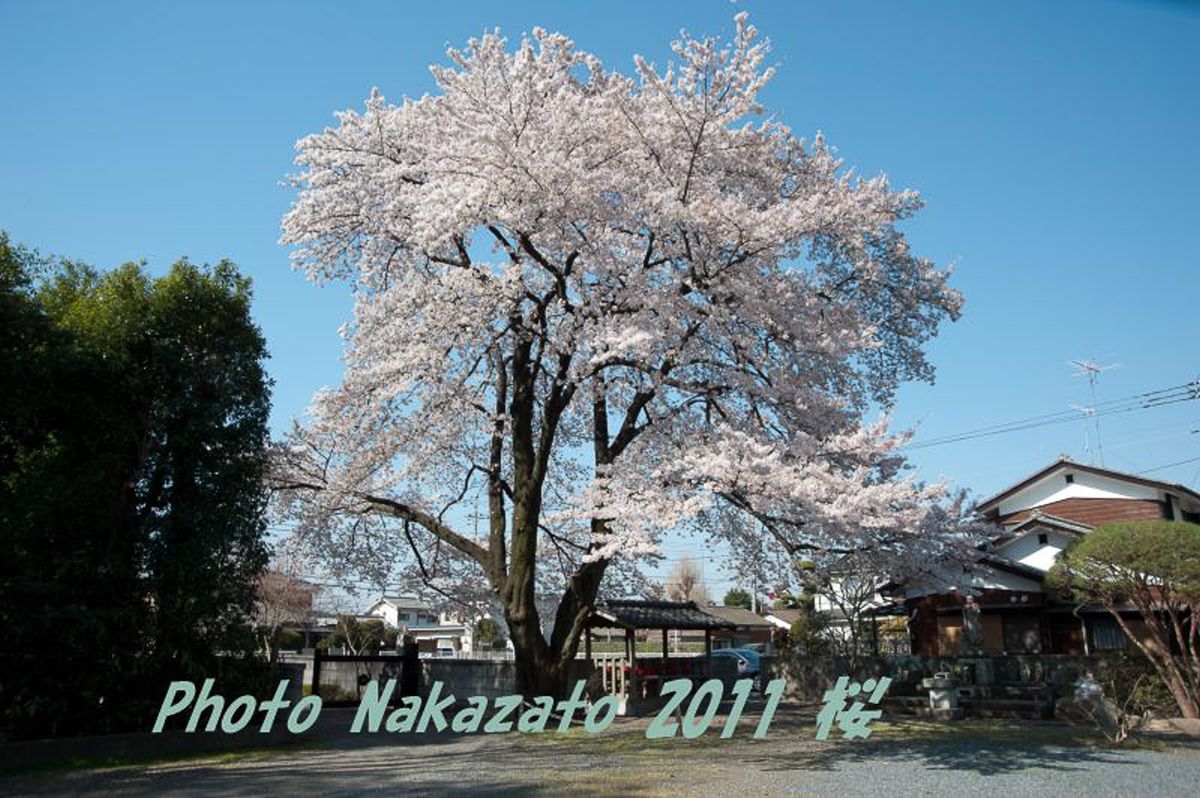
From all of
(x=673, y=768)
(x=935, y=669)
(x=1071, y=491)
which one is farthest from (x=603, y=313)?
(x=1071, y=491)

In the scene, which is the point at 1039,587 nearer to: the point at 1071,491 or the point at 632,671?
the point at 1071,491

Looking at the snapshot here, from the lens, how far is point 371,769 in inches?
414

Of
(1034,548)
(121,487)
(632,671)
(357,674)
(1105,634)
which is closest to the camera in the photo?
(121,487)

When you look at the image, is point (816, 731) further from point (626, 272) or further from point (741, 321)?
point (626, 272)

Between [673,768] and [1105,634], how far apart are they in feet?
48.2

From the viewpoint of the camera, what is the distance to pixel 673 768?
10.4m

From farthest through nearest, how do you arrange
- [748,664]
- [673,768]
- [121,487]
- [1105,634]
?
[748,664]
[1105,634]
[121,487]
[673,768]

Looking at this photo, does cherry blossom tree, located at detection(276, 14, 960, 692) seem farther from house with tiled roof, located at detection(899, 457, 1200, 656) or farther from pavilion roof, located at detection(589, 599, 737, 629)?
house with tiled roof, located at detection(899, 457, 1200, 656)

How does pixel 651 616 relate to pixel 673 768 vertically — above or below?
above

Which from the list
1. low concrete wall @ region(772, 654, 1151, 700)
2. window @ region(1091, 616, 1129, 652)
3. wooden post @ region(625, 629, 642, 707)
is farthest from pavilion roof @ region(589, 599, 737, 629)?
window @ region(1091, 616, 1129, 652)

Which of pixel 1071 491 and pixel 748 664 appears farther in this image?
pixel 748 664

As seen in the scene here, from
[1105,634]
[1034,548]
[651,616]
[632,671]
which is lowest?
[632,671]

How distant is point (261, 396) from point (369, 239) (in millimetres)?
3617

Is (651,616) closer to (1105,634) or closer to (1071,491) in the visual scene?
(1105,634)
